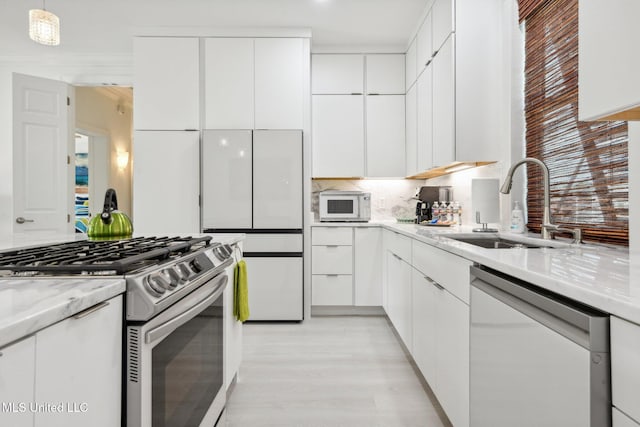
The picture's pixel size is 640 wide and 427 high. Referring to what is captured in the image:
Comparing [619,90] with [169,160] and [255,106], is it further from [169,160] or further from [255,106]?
[169,160]

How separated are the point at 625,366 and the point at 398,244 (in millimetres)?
2195

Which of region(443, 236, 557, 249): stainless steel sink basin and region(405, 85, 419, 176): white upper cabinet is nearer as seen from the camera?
region(443, 236, 557, 249): stainless steel sink basin

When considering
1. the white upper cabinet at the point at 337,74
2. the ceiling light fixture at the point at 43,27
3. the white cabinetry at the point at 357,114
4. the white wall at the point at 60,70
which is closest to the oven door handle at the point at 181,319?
the ceiling light fixture at the point at 43,27

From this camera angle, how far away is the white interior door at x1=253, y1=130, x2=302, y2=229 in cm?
345

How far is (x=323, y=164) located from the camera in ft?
13.0

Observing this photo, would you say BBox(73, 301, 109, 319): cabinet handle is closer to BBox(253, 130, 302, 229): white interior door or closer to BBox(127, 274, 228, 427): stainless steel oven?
BBox(127, 274, 228, 427): stainless steel oven

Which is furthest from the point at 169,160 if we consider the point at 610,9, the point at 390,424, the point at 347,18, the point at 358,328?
the point at 610,9

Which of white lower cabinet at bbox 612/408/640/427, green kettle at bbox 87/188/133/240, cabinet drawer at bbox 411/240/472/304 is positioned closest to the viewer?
white lower cabinet at bbox 612/408/640/427

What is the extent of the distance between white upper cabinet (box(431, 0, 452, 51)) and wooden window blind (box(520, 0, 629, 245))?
435 millimetres

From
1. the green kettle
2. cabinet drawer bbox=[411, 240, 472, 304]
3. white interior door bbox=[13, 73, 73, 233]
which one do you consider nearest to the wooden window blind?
cabinet drawer bbox=[411, 240, 472, 304]

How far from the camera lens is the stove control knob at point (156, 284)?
0.93m

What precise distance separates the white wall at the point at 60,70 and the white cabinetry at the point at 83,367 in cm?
414

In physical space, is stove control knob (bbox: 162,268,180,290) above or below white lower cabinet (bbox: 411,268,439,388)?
above

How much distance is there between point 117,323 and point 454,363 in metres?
1.33
